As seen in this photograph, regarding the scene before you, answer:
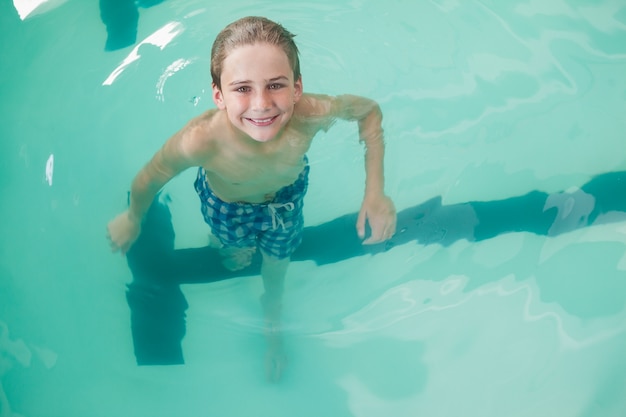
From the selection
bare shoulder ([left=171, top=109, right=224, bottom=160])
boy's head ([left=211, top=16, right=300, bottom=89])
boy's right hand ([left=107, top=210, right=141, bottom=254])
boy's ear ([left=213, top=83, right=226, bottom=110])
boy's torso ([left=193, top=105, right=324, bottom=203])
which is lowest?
boy's right hand ([left=107, top=210, right=141, bottom=254])

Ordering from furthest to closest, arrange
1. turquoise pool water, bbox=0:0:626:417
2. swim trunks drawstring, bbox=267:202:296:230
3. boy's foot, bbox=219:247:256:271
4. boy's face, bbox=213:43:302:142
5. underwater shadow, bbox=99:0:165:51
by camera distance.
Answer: underwater shadow, bbox=99:0:165:51
boy's foot, bbox=219:247:256:271
turquoise pool water, bbox=0:0:626:417
swim trunks drawstring, bbox=267:202:296:230
boy's face, bbox=213:43:302:142

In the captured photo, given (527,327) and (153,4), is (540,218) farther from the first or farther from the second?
(153,4)

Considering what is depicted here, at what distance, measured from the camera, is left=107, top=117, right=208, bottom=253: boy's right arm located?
1.42 metres

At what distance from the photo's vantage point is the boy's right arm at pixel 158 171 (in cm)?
142

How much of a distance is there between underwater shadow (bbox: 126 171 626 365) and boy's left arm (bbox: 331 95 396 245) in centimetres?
31

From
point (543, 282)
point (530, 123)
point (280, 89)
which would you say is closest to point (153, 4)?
point (280, 89)

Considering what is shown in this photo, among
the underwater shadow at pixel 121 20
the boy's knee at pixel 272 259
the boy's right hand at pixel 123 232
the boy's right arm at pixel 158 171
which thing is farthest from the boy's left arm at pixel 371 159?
the underwater shadow at pixel 121 20

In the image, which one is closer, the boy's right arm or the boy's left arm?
the boy's right arm

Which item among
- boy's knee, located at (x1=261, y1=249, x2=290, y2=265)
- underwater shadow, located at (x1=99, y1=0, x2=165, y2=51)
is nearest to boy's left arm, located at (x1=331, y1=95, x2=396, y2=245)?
boy's knee, located at (x1=261, y1=249, x2=290, y2=265)

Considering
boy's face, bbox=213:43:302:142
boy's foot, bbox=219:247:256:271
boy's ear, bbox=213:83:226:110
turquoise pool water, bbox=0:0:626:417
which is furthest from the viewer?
boy's foot, bbox=219:247:256:271

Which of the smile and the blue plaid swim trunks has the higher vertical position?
the smile

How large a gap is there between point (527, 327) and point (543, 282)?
0.14 m

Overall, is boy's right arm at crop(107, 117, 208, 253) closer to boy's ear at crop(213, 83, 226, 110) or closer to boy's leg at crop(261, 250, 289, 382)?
boy's ear at crop(213, 83, 226, 110)

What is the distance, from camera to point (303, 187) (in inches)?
62.4
